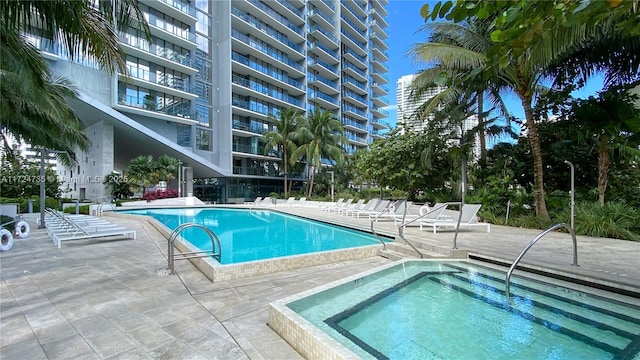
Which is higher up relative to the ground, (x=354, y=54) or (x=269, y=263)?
(x=354, y=54)

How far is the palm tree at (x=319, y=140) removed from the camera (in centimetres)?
2908

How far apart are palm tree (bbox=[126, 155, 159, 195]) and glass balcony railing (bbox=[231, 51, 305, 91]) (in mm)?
14971

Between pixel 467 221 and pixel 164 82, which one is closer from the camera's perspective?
pixel 467 221

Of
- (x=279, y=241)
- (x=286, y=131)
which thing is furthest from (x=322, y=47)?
(x=279, y=241)

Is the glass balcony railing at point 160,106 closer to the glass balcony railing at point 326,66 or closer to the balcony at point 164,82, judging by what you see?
the balcony at point 164,82

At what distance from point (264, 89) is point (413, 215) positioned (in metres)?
28.5

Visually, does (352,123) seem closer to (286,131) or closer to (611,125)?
(286,131)

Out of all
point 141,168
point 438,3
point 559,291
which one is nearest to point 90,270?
point 438,3

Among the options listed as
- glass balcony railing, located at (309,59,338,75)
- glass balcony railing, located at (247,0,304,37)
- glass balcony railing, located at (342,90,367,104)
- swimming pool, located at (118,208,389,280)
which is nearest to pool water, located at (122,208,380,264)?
swimming pool, located at (118,208,389,280)

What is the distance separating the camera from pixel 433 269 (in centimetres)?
557

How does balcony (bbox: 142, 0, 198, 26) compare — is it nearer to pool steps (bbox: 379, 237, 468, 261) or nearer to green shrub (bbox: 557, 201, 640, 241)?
pool steps (bbox: 379, 237, 468, 261)

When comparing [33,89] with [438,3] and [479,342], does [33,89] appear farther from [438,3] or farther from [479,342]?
[479,342]

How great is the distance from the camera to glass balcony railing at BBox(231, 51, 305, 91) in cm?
3420

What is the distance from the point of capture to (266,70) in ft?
122
